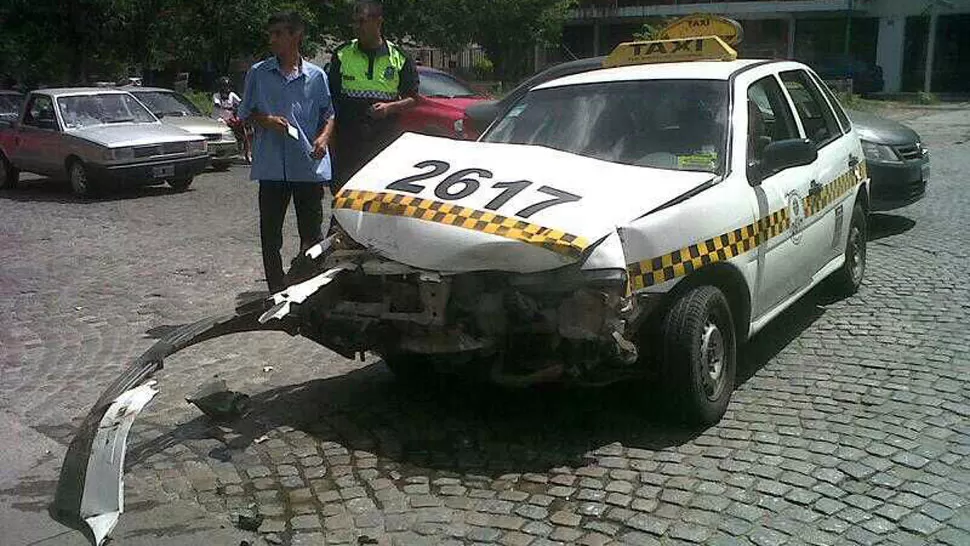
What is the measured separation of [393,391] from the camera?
5.15 meters

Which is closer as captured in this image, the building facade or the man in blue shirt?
the man in blue shirt

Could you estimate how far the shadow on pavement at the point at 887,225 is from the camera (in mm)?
8984

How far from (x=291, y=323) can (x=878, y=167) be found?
610 centimetres

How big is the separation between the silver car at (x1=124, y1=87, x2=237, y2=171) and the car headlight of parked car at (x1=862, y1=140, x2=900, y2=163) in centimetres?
1061

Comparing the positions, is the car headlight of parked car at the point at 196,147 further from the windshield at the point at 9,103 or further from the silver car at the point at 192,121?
the windshield at the point at 9,103

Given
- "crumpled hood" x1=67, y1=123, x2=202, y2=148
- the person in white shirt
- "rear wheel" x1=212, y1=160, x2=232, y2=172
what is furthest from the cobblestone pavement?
the person in white shirt

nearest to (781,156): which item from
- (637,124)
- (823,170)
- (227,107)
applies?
(637,124)

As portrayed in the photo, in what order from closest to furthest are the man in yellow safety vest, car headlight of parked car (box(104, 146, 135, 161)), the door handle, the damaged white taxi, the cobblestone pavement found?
the cobblestone pavement < the damaged white taxi < the door handle < the man in yellow safety vest < car headlight of parked car (box(104, 146, 135, 161))

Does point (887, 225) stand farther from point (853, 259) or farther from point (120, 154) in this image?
point (120, 154)

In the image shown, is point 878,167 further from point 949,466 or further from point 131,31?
point 131,31

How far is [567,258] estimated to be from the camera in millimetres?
3857

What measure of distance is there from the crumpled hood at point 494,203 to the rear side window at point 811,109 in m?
1.68

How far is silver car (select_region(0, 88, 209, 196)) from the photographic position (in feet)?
42.9

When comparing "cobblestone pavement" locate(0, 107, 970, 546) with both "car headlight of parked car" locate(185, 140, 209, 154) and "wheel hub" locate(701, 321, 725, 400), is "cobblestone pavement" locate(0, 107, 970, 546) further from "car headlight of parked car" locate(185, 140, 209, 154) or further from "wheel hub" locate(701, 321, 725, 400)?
"car headlight of parked car" locate(185, 140, 209, 154)
